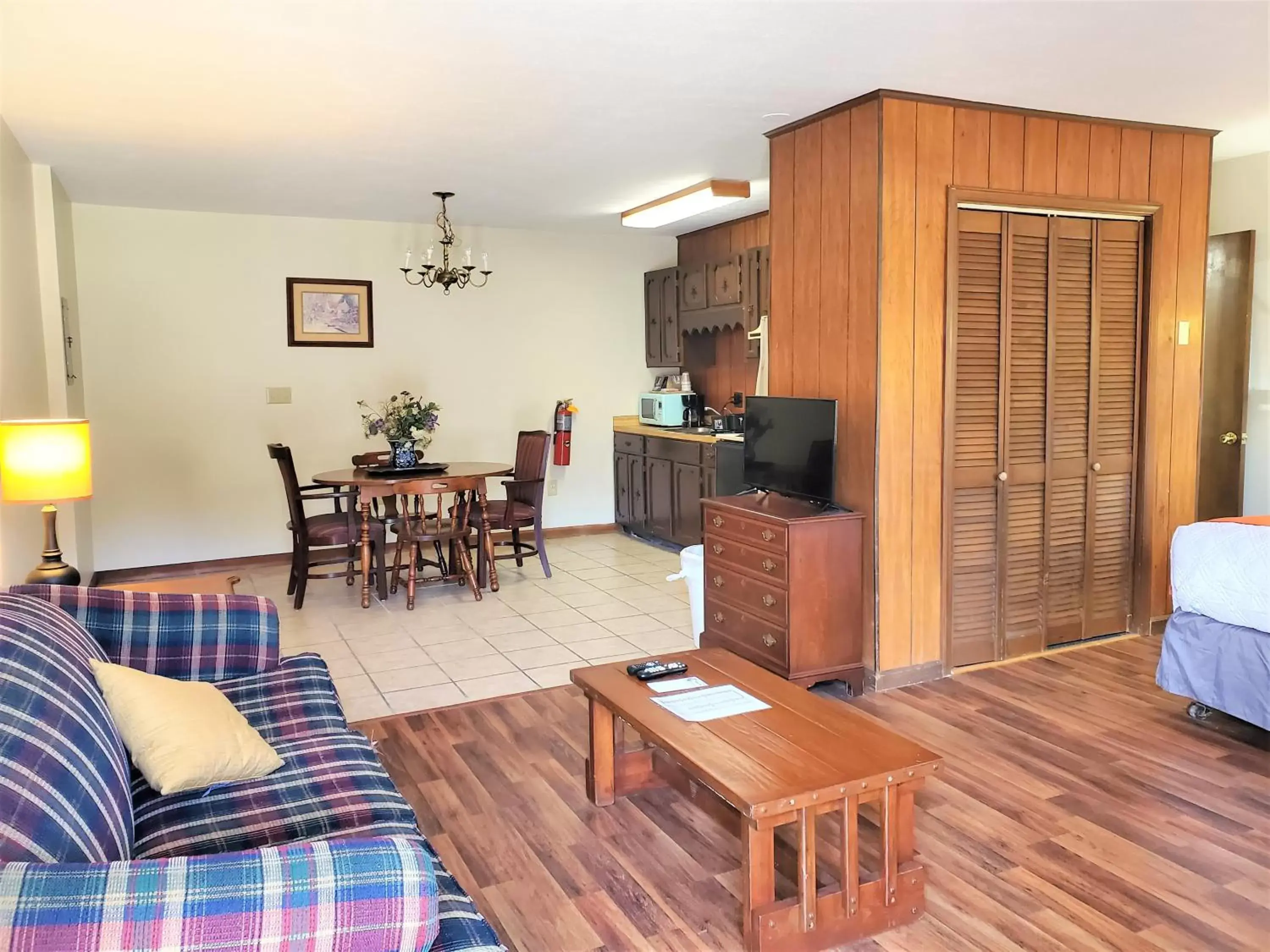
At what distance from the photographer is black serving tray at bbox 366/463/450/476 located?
5.46 m

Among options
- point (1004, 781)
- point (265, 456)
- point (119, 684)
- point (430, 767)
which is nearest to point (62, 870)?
point (119, 684)

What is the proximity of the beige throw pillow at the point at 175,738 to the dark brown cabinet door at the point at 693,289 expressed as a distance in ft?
17.1

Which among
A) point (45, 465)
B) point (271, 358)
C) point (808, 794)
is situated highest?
point (271, 358)

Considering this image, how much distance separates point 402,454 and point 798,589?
290 centimetres

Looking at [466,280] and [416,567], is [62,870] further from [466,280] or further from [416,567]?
[466,280]

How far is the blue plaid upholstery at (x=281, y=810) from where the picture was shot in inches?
69.9

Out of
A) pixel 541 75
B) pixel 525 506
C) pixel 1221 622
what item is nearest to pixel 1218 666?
pixel 1221 622

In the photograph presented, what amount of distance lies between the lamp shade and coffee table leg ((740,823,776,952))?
2.37m

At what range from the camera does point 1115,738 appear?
3264 millimetres

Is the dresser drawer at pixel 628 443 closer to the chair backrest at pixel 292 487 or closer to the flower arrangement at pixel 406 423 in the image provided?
the flower arrangement at pixel 406 423

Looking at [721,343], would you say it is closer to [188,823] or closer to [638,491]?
[638,491]

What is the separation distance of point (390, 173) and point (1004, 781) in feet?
13.5

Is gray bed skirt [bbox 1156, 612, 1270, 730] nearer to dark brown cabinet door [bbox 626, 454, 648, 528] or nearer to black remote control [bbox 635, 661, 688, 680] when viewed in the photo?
black remote control [bbox 635, 661, 688, 680]

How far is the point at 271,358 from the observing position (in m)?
6.40
